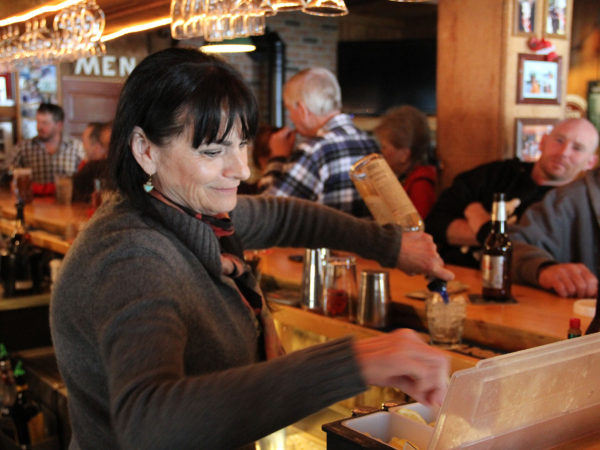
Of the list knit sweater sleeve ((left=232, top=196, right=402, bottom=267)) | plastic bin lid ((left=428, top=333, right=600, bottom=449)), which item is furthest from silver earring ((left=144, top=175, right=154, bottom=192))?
plastic bin lid ((left=428, top=333, right=600, bottom=449))

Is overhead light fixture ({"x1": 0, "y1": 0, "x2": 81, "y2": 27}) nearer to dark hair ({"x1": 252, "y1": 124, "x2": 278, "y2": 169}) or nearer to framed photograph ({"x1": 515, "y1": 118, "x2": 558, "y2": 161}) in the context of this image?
dark hair ({"x1": 252, "y1": 124, "x2": 278, "y2": 169})

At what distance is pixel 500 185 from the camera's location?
12.3 feet

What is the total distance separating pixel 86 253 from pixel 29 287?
2825 mm

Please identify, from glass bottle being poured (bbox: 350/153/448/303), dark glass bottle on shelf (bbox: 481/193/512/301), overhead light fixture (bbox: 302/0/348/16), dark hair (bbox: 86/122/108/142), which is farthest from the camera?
dark hair (bbox: 86/122/108/142)

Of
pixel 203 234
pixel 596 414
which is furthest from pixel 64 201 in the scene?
pixel 596 414

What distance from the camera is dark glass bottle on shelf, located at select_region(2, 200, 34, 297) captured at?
3.80 meters

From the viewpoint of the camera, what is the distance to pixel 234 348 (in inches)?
55.2

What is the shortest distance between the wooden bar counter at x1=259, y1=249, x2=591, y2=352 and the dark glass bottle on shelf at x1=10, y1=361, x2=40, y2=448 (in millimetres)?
1345

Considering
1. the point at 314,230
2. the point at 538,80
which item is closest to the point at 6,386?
the point at 314,230

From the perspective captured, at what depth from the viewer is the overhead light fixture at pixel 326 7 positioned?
2.44 metres

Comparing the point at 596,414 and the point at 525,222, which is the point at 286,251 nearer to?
the point at 525,222

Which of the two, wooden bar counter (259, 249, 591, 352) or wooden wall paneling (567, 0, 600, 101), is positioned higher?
wooden wall paneling (567, 0, 600, 101)

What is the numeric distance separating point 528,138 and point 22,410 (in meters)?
3.11

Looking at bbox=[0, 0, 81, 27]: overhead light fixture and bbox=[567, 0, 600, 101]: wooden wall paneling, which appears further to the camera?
bbox=[567, 0, 600, 101]: wooden wall paneling
